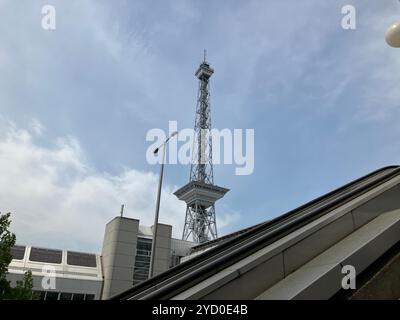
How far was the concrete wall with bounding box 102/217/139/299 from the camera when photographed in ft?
118

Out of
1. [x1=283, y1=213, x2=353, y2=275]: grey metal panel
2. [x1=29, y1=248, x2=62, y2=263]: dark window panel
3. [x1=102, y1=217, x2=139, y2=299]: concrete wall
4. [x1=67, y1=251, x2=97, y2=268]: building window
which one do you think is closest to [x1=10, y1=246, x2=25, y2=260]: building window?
[x1=29, y1=248, x2=62, y2=263]: dark window panel

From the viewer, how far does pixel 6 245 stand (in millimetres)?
12156

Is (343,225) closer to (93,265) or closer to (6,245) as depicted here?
(6,245)

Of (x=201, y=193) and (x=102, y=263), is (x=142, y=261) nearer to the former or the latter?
(x=102, y=263)

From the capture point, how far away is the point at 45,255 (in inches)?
1475

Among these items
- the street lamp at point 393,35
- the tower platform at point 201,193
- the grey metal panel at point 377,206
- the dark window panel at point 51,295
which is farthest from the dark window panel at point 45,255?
the tower platform at point 201,193

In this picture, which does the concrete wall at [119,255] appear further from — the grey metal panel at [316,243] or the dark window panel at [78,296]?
the grey metal panel at [316,243]

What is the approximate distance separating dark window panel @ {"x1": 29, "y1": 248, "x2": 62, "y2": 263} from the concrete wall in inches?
202

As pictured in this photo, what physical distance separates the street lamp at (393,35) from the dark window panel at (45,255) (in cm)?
3810

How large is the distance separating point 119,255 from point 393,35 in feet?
115

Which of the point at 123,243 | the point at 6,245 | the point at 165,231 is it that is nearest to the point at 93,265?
the point at 123,243
